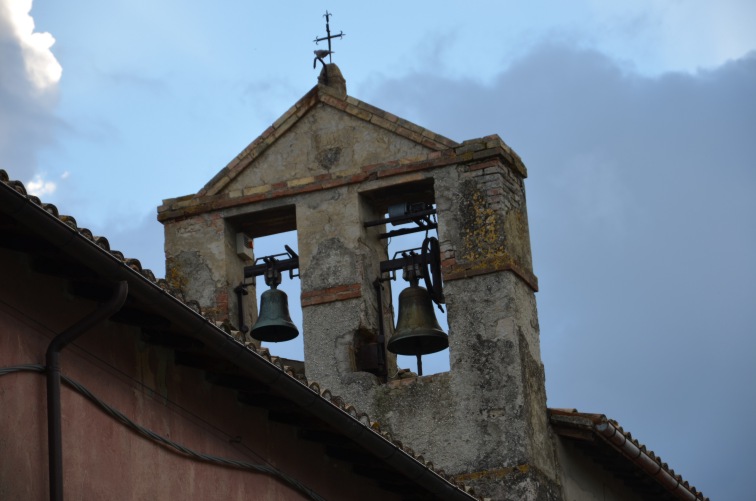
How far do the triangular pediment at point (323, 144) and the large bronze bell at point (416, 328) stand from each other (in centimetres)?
118

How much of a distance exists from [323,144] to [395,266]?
3.73ft

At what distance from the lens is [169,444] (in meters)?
9.15

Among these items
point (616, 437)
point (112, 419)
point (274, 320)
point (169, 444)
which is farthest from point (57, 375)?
point (616, 437)

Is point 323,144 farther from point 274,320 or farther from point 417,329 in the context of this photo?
point 417,329

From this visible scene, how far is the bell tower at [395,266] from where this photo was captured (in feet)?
45.8

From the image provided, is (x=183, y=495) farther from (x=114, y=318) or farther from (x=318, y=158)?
(x=318, y=158)

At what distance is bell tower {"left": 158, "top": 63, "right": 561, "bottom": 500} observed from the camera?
14.0m

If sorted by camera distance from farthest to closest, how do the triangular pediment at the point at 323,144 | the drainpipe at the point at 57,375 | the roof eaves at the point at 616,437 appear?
the triangular pediment at the point at 323,144, the roof eaves at the point at 616,437, the drainpipe at the point at 57,375

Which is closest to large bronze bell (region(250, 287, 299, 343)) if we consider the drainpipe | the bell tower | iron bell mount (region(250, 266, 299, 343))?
iron bell mount (region(250, 266, 299, 343))

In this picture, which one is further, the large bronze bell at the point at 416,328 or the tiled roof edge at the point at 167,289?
the large bronze bell at the point at 416,328

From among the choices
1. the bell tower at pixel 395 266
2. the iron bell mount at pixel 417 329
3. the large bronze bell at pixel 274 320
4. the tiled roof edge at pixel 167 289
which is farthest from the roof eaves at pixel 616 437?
the tiled roof edge at pixel 167 289

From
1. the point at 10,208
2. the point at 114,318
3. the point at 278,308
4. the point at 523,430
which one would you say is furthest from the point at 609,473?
the point at 10,208

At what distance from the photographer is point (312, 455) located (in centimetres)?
1070

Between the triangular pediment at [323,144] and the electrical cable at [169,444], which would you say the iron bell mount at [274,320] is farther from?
the electrical cable at [169,444]
